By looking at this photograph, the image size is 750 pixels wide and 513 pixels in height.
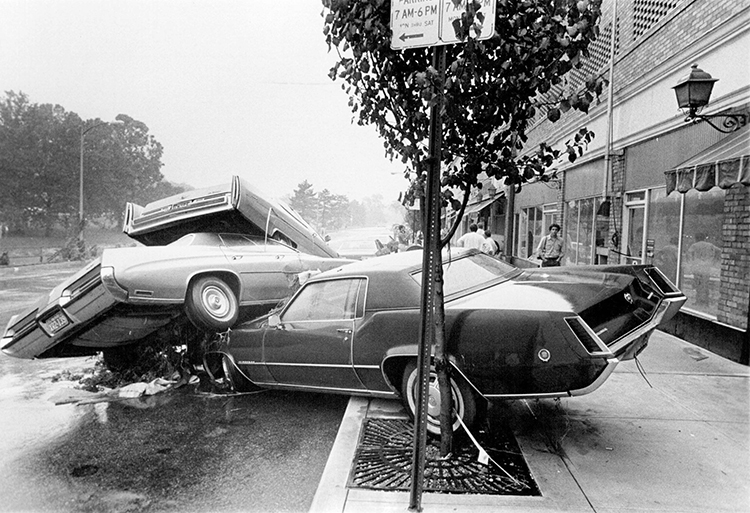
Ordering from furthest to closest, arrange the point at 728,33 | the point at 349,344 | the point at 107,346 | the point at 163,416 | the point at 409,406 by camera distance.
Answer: the point at 728,33
the point at 107,346
the point at 163,416
the point at 349,344
the point at 409,406

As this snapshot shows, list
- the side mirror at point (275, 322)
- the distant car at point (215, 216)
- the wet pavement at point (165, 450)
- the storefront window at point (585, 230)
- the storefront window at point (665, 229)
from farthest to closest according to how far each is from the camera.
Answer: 1. the storefront window at point (585, 230)
2. the storefront window at point (665, 229)
3. the distant car at point (215, 216)
4. the side mirror at point (275, 322)
5. the wet pavement at point (165, 450)

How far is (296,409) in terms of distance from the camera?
5.41 metres

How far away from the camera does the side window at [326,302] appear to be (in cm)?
493

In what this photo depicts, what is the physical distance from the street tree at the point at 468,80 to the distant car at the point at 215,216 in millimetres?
4569

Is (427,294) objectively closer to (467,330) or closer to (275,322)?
(467,330)

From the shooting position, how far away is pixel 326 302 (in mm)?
5227

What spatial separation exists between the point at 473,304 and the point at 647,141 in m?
6.92

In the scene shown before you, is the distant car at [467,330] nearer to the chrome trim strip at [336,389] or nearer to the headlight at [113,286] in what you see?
the chrome trim strip at [336,389]

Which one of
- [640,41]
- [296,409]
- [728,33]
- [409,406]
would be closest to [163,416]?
[296,409]

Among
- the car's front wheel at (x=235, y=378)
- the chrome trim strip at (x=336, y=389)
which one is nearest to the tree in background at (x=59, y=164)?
the car's front wheel at (x=235, y=378)

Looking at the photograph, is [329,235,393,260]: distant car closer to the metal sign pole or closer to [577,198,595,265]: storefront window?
[577,198,595,265]: storefront window

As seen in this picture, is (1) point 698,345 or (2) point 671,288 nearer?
(2) point 671,288

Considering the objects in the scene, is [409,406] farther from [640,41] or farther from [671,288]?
[640,41]

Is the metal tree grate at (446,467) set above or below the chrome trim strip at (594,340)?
below
